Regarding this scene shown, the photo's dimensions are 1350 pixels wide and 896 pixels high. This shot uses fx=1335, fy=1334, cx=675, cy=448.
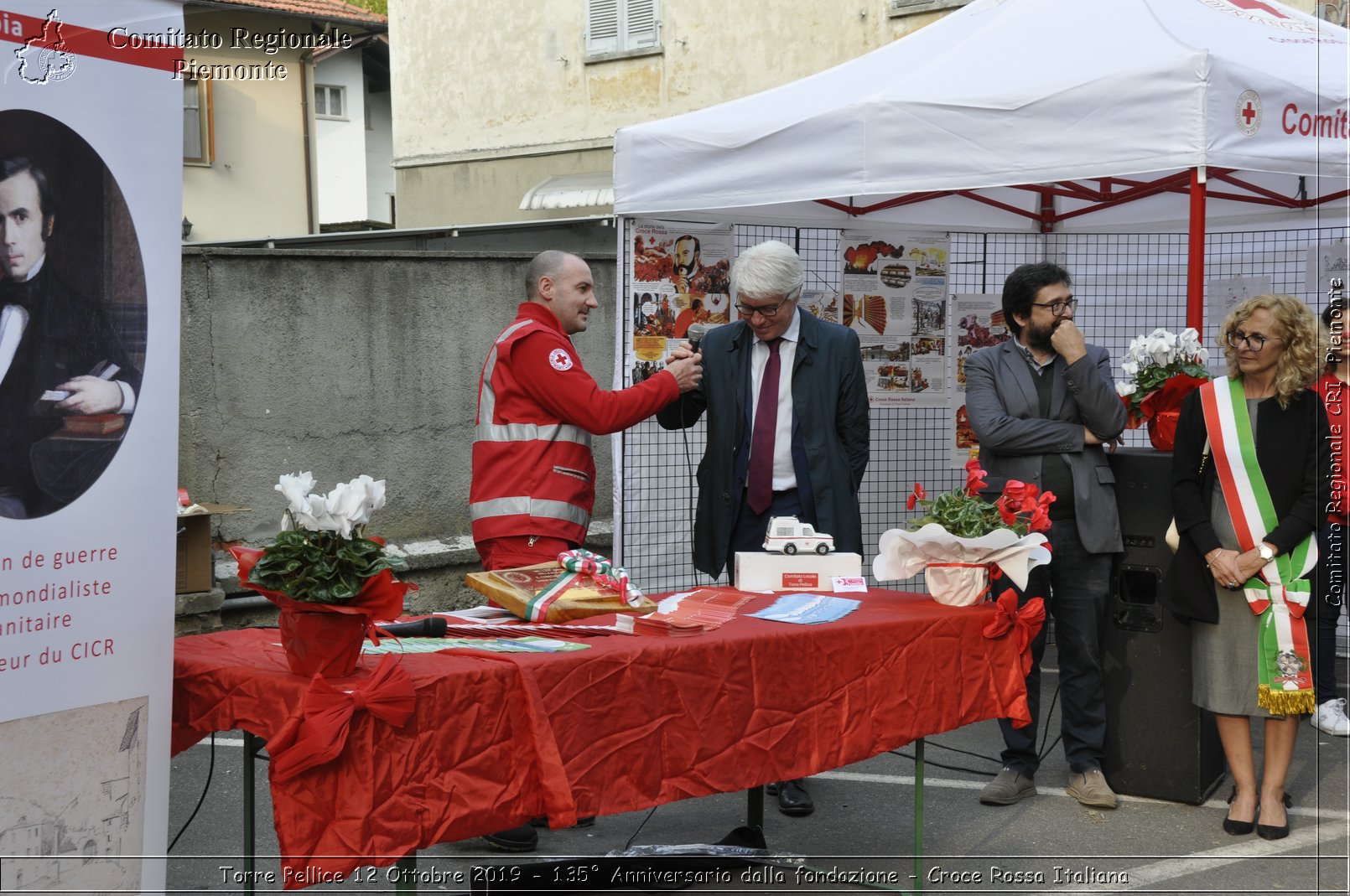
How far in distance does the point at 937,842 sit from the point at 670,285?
7.98ft

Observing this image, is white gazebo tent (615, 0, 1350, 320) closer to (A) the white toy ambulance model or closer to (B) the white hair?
(B) the white hair

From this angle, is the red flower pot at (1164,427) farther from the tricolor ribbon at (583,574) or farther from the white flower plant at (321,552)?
the white flower plant at (321,552)

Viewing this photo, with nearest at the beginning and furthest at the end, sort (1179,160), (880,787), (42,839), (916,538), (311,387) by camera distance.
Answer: (42,839) < (916,538) < (1179,160) < (880,787) < (311,387)

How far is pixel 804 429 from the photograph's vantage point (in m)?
4.35

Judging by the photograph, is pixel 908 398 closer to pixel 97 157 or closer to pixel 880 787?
pixel 880 787

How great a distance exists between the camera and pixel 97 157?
242cm

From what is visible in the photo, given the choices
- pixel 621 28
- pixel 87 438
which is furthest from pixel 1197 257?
pixel 621 28

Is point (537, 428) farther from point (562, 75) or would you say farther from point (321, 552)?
point (562, 75)

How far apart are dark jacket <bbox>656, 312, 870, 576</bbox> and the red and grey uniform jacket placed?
0.51 metres

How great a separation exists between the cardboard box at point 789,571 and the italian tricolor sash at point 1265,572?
1.29m

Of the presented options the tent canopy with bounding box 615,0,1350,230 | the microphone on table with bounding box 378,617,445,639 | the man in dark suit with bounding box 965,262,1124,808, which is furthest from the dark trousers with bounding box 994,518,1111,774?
the microphone on table with bounding box 378,617,445,639

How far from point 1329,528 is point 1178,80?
152 centimetres

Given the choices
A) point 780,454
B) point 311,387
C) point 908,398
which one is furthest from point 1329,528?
point 311,387

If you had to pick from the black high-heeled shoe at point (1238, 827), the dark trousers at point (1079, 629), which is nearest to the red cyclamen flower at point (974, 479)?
the dark trousers at point (1079, 629)
